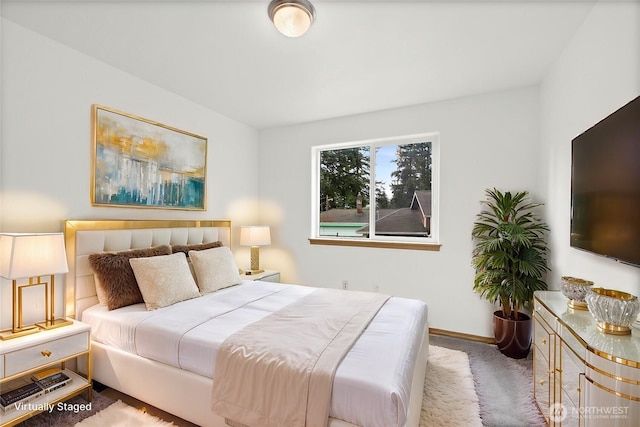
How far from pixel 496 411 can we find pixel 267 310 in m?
1.74

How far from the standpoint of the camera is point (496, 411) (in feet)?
6.48

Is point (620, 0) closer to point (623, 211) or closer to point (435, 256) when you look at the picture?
point (623, 211)

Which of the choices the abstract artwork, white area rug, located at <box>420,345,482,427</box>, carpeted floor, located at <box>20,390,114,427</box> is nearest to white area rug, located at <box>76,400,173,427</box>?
carpeted floor, located at <box>20,390,114,427</box>

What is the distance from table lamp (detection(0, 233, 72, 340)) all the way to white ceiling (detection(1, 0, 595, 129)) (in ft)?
4.94

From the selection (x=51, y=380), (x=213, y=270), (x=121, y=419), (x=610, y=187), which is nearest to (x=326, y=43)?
(x=610, y=187)

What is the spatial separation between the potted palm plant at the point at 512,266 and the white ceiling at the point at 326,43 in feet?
4.11

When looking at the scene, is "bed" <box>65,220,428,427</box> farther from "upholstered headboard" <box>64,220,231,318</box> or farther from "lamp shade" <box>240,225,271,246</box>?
"lamp shade" <box>240,225,271,246</box>

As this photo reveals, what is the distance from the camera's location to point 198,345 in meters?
1.76

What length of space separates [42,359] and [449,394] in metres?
2.74

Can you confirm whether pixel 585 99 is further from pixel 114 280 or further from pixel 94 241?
pixel 94 241

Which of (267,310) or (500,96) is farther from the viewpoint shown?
(500,96)

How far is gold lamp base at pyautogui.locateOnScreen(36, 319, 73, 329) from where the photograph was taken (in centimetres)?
201

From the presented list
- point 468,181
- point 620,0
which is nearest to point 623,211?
point 620,0

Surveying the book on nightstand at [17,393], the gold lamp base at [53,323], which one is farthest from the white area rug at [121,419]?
the gold lamp base at [53,323]
